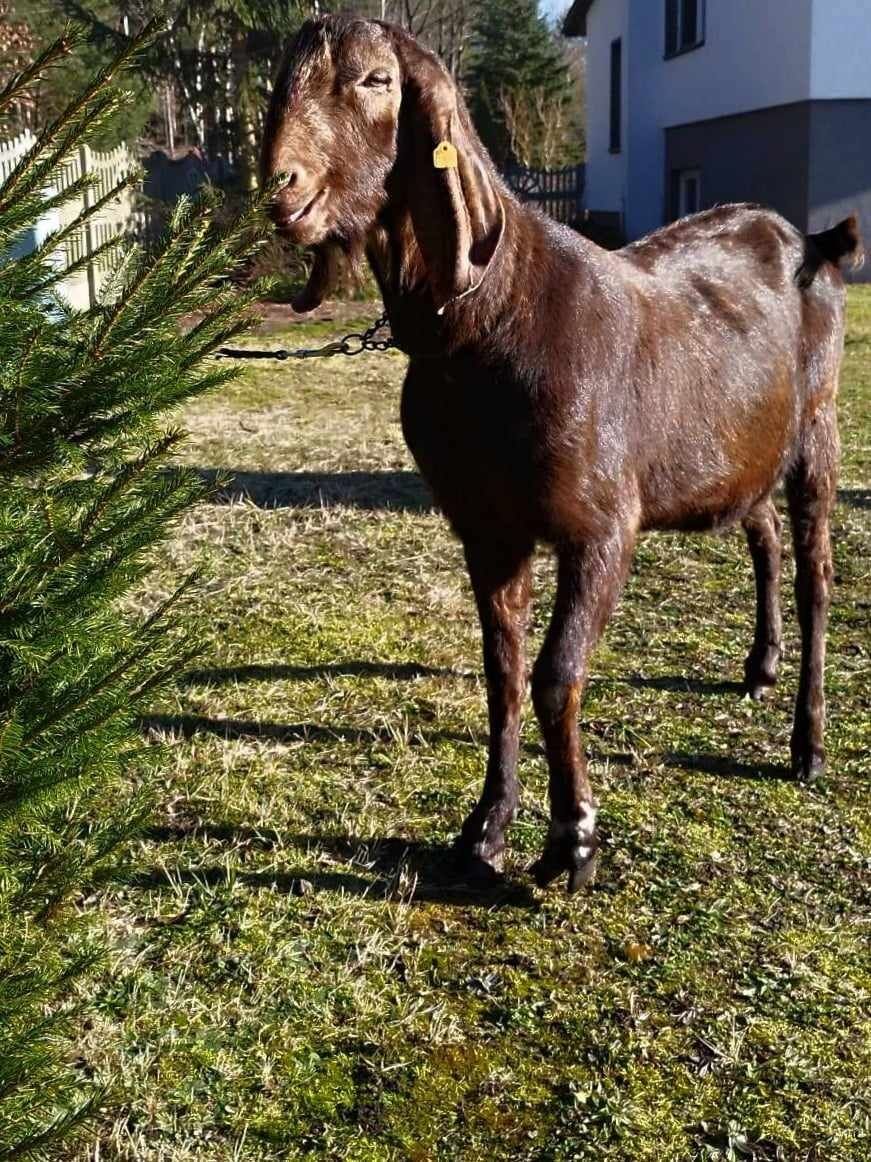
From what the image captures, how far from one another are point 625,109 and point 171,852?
2050 centimetres

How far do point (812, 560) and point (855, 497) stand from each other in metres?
2.99

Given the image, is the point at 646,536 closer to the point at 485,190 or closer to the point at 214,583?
the point at 214,583

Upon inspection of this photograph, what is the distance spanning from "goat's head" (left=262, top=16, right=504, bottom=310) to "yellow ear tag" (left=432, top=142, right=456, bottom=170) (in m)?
0.02

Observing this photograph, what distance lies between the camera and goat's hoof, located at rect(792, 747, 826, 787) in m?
3.85

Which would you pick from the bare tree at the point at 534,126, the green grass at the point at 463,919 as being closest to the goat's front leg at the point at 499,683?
the green grass at the point at 463,919

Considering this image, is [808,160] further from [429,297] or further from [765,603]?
[429,297]

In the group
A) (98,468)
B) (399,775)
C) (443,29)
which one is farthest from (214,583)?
(443,29)

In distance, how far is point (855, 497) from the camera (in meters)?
6.79

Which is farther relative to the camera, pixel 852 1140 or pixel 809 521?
pixel 809 521

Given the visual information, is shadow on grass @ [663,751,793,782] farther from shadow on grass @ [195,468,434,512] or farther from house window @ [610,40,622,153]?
house window @ [610,40,622,153]

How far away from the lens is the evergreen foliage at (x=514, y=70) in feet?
98.5

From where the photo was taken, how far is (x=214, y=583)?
18.6 feet

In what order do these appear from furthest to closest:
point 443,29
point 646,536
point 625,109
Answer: point 443,29 → point 625,109 → point 646,536

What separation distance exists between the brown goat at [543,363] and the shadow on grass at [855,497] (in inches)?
112
